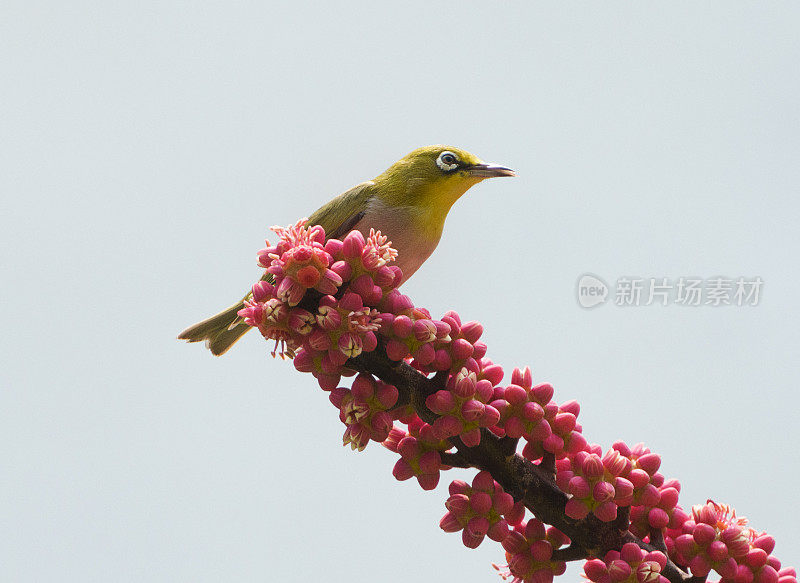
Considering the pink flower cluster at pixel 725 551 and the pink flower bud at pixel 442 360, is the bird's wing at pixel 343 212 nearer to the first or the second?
the pink flower bud at pixel 442 360

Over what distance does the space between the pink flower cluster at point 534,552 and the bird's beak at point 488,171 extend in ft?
4.39

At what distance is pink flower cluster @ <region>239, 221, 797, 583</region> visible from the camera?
1.64m

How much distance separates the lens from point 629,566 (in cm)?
169

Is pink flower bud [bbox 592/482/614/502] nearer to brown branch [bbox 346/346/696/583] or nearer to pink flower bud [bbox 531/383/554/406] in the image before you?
brown branch [bbox 346/346/696/583]

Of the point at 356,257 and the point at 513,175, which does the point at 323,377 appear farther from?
the point at 513,175

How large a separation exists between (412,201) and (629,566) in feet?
4.91

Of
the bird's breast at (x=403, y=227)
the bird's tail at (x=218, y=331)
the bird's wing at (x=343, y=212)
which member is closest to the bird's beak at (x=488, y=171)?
the bird's breast at (x=403, y=227)

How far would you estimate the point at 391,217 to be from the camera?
8.70ft

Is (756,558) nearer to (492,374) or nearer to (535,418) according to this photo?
(535,418)

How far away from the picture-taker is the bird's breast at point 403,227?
2.64 metres

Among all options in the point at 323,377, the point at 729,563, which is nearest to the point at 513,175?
the point at 323,377

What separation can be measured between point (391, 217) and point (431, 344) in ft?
3.42

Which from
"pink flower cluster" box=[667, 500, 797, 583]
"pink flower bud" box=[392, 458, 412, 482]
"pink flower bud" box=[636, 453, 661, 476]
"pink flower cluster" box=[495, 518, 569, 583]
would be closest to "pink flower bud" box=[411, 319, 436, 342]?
"pink flower bud" box=[392, 458, 412, 482]

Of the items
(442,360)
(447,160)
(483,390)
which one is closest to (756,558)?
(483,390)
